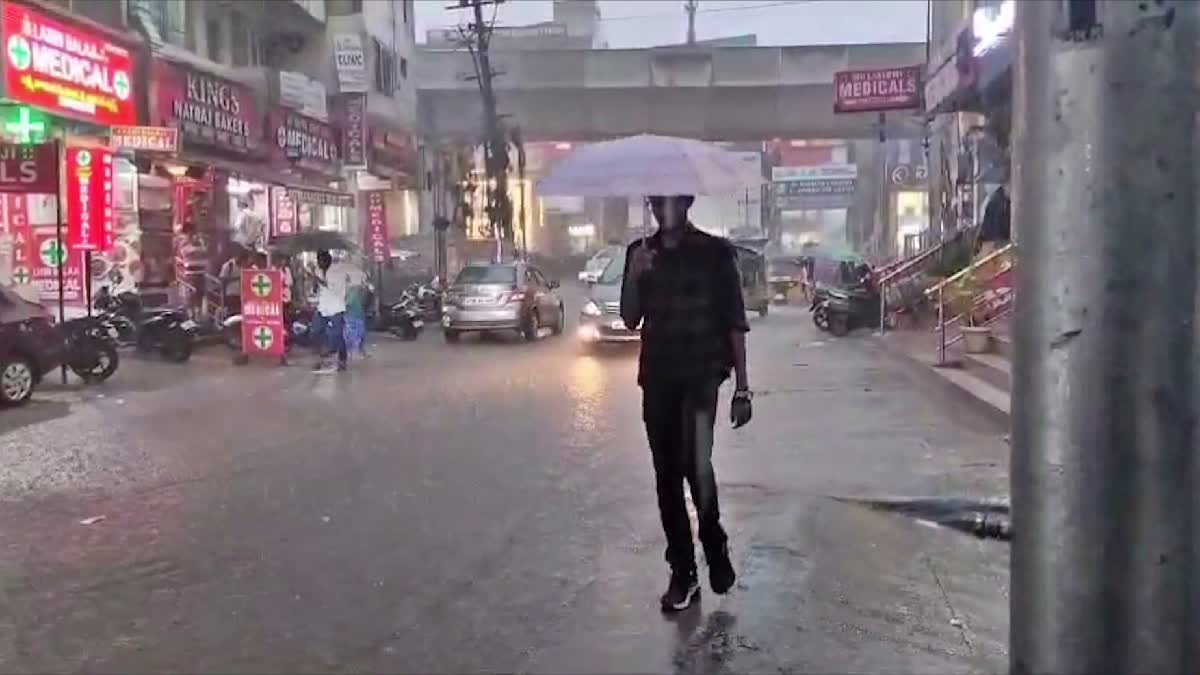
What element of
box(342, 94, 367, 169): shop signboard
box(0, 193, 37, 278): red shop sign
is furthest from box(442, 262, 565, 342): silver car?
box(342, 94, 367, 169): shop signboard

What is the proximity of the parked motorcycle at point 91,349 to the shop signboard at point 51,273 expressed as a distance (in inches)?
146

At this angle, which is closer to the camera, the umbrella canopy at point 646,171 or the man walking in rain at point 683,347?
the man walking in rain at point 683,347

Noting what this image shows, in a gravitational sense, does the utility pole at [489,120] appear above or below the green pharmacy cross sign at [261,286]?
above

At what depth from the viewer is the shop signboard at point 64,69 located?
17594mm

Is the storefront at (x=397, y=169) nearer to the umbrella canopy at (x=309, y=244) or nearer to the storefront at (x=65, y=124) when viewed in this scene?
the umbrella canopy at (x=309, y=244)

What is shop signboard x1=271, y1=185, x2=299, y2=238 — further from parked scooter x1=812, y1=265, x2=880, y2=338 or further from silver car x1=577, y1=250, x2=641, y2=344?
parked scooter x1=812, y1=265, x2=880, y2=338

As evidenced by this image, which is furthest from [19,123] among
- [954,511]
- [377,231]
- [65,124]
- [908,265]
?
[377,231]

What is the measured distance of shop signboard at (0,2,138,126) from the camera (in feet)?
57.7

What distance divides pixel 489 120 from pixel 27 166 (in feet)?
82.8

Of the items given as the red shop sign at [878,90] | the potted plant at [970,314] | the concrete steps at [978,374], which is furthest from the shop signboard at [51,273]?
the red shop sign at [878,90]

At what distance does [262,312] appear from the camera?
761 inches

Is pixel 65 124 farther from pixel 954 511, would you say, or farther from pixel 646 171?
pixel 954 511

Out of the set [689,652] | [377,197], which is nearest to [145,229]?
[377,197]

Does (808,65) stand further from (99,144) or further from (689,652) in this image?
(689,652)
